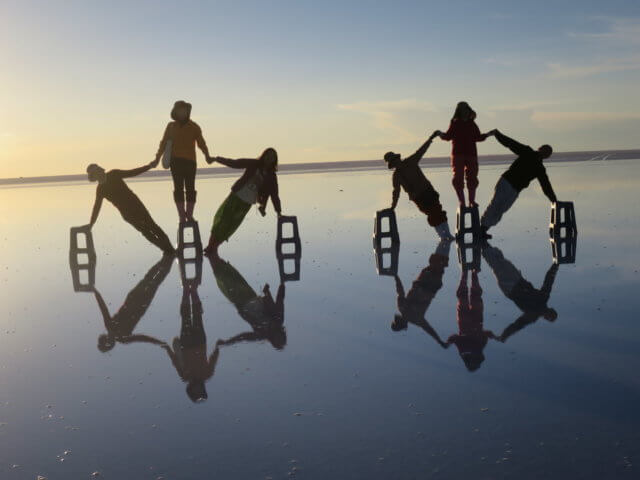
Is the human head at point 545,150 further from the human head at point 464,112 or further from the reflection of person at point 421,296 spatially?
the reflection of person at point 421,296

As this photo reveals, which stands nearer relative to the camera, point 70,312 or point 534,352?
point 534,352

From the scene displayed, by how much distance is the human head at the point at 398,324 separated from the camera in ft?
22.6

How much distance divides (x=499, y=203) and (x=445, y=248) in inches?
77.4

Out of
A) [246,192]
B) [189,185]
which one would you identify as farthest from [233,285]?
[189,185]

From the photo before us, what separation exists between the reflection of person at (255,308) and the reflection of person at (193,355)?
304 mm

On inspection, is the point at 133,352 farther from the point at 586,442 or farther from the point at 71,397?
the point at 586,442

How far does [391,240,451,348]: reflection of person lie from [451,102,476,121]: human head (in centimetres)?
374

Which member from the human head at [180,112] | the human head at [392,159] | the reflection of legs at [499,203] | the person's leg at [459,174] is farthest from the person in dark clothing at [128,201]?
the reflection of legs at [499,203]

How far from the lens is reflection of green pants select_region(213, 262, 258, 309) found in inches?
344

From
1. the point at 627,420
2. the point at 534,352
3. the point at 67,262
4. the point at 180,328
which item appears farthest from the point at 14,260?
the point at 627,420

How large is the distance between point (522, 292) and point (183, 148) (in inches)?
295

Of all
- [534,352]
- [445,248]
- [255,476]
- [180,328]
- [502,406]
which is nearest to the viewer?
[255,476]

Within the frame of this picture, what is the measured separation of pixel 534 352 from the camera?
5.80 m

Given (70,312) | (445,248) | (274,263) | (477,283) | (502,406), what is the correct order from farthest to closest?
(445,248)
(274,263)
(477,283)
(70,312)
(502,406)
